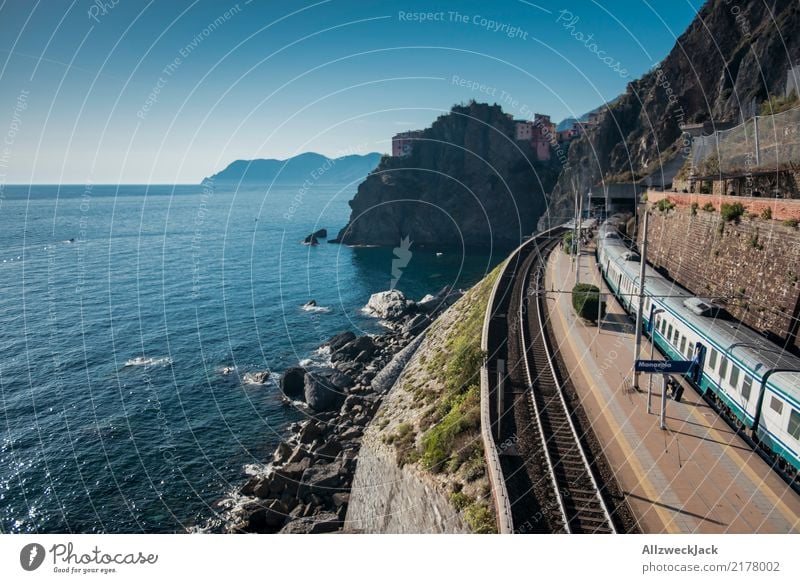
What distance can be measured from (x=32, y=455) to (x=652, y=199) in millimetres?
48316

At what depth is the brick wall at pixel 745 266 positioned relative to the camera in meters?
19.5

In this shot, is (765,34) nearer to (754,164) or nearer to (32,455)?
(754,164)

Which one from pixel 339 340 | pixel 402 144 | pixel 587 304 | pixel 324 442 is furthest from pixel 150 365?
pixel 402 144

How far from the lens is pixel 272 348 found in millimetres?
46875

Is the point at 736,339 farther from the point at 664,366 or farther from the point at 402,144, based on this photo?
the point at 402,144

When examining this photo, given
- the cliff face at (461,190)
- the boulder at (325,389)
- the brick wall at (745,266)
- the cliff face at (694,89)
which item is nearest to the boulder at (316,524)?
the boulder at (325,389)

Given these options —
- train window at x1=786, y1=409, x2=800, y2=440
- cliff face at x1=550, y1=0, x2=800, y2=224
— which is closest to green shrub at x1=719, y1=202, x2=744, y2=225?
train window at x1=786, y1=409, x2=800, y2=440

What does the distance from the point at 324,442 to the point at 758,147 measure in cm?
3017

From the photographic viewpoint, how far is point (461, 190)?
119m

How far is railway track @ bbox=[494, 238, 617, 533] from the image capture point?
12898 mm

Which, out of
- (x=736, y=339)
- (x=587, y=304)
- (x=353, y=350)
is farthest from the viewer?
(x=353, y=350)

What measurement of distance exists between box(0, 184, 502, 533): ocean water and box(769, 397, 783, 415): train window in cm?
2402

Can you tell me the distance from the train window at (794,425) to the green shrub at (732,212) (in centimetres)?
1406
